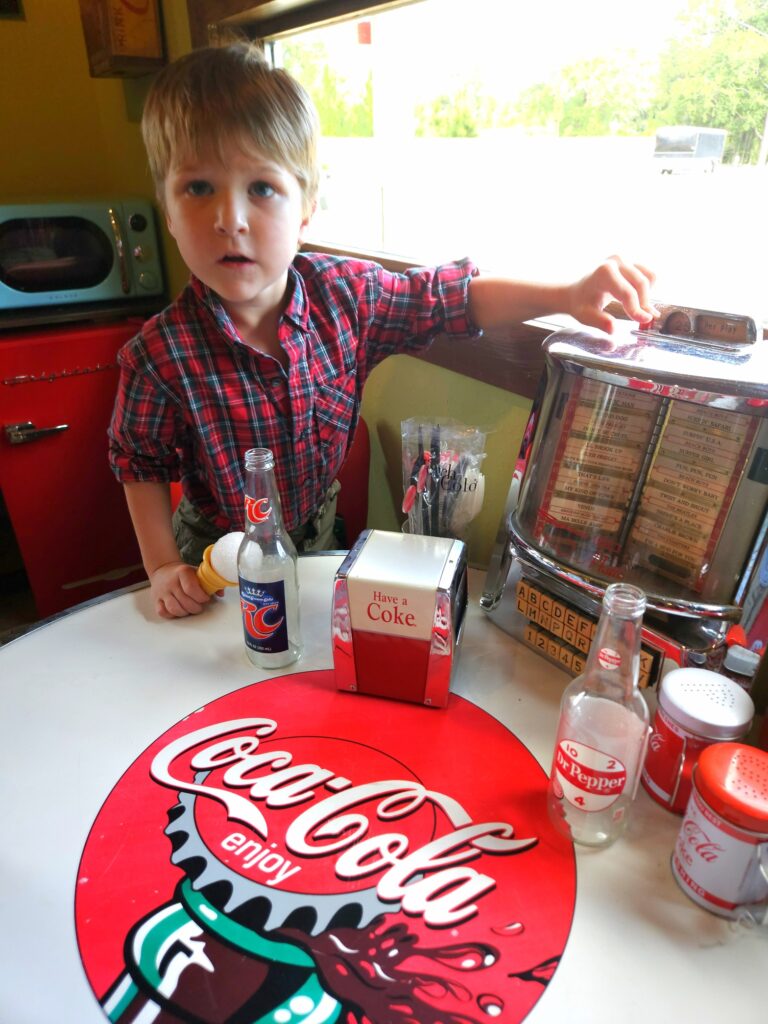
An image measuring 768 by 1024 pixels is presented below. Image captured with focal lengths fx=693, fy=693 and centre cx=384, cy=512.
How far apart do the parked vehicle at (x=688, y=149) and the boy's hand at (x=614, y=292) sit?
0.20 m

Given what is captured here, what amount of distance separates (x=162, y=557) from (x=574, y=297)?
0.66m

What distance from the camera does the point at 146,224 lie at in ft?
6.12

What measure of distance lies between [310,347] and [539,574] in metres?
0.51

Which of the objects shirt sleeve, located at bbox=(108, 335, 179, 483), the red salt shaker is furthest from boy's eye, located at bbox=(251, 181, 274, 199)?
the red salt shaker

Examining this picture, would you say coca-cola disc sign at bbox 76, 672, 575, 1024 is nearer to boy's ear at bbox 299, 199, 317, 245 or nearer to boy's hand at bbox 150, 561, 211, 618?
boy's hand at bbox 150, 561, 211, 618

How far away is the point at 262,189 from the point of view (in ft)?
2.95

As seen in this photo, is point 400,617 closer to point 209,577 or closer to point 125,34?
point 209,577

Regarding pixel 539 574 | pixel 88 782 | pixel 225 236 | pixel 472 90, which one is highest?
pixel 472 90

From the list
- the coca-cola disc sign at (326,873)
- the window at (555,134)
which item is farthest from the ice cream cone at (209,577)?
the window at (555,134)

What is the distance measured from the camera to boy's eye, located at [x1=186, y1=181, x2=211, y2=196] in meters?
0.88

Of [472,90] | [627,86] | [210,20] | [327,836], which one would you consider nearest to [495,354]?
[627,86]

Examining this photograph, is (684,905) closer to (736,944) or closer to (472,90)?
(736,944)

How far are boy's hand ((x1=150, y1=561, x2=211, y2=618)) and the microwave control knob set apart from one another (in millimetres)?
1272

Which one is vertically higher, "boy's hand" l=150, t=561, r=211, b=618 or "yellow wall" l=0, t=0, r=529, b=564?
→ "yellow wall" l=0, t=0, r=529, b=564
